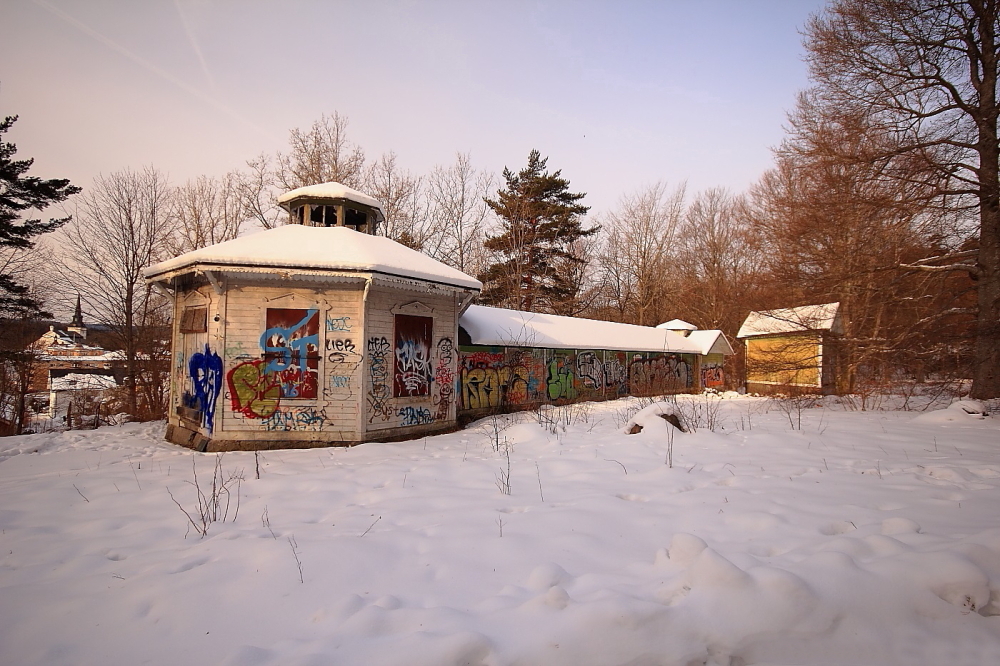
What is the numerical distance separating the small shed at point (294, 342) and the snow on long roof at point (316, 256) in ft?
0.09

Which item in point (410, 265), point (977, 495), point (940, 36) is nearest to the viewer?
point (977, 495)

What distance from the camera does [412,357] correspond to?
10.3 meters

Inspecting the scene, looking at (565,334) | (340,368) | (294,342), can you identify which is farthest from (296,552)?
(565,334)

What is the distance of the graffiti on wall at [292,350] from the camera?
911cm

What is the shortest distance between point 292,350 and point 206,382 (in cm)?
194

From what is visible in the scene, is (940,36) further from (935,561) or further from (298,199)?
(298,199)

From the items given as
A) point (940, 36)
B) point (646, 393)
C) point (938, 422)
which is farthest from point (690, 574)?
point (646, 393)

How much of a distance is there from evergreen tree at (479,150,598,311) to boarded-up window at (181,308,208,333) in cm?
2007

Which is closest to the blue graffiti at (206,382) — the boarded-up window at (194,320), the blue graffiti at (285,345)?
the boarded-up window at (194,320)

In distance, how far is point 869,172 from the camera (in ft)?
36.8

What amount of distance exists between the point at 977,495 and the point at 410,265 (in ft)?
29.4

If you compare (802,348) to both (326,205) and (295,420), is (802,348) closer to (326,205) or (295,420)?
(295,420)

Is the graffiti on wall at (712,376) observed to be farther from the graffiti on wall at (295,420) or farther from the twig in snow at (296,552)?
the twig in snow at (296,552)

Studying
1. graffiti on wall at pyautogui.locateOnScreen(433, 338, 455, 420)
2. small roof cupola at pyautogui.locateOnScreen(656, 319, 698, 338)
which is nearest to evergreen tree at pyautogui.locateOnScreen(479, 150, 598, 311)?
small roof cupola at pyautogui.locateOnScreen(656, 319, 698, 338)
